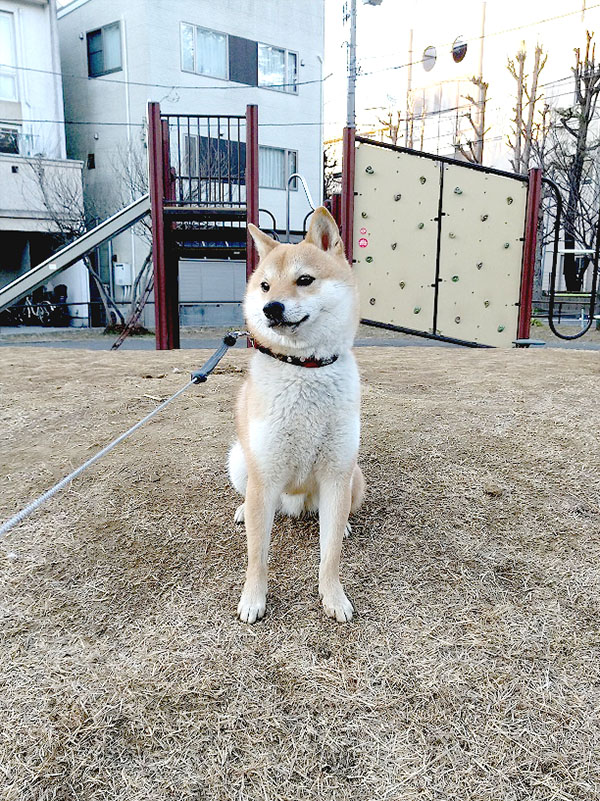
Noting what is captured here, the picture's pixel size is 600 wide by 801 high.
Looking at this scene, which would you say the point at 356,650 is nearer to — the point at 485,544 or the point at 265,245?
the point at 485,544

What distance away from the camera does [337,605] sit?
195cm

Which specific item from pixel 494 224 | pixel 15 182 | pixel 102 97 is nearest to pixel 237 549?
pixel 494 224

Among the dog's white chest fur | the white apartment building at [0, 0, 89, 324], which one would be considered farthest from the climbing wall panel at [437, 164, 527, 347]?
the white apartment building at [0, 0, 89, 324]

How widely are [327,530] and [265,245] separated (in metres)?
1.04

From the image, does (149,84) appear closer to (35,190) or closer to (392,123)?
(35,190)

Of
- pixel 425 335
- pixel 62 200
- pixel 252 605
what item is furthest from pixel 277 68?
pixel 252 605

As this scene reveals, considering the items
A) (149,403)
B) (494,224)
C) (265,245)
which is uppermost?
(494,224)

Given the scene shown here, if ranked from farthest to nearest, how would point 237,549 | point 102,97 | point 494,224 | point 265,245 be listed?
point 102,97 → point 494,224 → point 237,549 → point 265,245

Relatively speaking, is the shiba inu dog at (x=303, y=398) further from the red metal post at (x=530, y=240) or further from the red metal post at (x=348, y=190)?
the red metal post at (x=530, y=240)

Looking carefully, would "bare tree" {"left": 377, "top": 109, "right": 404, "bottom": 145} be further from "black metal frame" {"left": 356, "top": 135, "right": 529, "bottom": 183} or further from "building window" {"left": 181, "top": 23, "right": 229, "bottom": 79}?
"black metal frame" {"left": 356, "top": 135, "right": 529, "bottom": 183}

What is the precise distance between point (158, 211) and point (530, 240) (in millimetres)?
5144

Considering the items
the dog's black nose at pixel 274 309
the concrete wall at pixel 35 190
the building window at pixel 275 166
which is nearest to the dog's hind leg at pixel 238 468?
the dog's black nose at pixel 274 309

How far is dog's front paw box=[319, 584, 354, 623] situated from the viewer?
76.2 inches

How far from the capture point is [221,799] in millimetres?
1317
